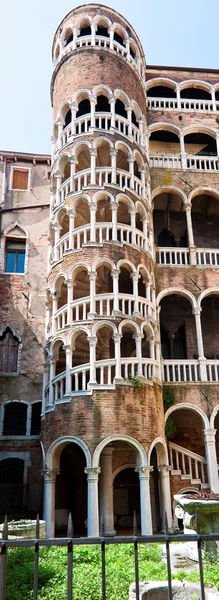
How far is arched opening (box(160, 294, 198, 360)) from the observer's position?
20.0m

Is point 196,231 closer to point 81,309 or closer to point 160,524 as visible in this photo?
point 81,309

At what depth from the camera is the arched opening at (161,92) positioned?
79.0ft

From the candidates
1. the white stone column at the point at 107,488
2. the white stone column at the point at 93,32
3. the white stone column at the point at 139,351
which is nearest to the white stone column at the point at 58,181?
the white stone column at the point at 93,32

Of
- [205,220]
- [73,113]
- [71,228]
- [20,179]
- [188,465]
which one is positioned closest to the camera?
[188,465]

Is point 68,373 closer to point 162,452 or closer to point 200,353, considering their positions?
point 162,452

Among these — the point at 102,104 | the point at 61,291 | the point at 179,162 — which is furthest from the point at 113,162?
the point at 61,291

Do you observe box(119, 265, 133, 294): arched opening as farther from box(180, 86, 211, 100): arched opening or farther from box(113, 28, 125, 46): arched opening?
box(180, 86, 211, 100): arched opening

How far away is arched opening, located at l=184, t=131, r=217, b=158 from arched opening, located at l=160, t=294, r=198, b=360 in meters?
8.39

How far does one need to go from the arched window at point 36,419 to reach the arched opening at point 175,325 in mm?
5905

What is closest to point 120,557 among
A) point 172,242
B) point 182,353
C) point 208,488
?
point 208,488

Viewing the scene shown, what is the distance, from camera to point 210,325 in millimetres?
20250

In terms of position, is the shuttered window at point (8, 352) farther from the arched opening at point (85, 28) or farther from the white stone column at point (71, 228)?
the arched opening at point (85, 28)

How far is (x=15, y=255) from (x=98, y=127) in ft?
24.7

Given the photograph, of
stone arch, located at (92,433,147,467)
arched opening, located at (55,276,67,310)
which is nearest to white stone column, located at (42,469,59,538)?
stone arch, located at (92,433,147,467)
